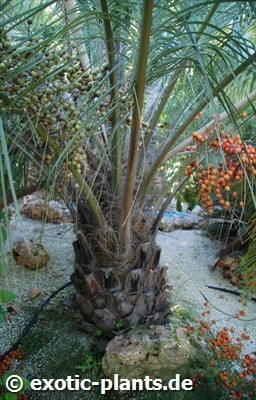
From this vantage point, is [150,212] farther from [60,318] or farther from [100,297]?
[60,318]

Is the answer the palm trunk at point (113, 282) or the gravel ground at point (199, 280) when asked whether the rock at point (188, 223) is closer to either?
the gravel ground at point (199, 280)

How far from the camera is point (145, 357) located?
1368 millimetres

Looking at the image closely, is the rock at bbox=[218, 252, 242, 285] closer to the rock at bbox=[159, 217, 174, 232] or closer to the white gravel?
the white gravel

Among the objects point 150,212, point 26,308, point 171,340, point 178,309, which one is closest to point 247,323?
point 178,309

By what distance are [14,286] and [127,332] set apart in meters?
0.79

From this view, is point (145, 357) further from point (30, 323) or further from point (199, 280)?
point (199, 280)

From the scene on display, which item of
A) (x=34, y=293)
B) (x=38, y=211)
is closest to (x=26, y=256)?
(x=34, y=293)

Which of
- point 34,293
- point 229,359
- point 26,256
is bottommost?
point 229,359

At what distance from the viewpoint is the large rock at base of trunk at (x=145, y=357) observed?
135cm

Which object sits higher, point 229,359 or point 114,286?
point 114,286

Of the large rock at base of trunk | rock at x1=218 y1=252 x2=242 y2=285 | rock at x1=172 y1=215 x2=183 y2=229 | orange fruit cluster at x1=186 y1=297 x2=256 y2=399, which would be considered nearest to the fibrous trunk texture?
the large rock at base of trunk

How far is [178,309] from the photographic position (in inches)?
69.2

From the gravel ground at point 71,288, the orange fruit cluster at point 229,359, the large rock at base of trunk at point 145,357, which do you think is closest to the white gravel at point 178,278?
the gravel ground at point 71,288

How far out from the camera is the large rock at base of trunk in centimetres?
135
